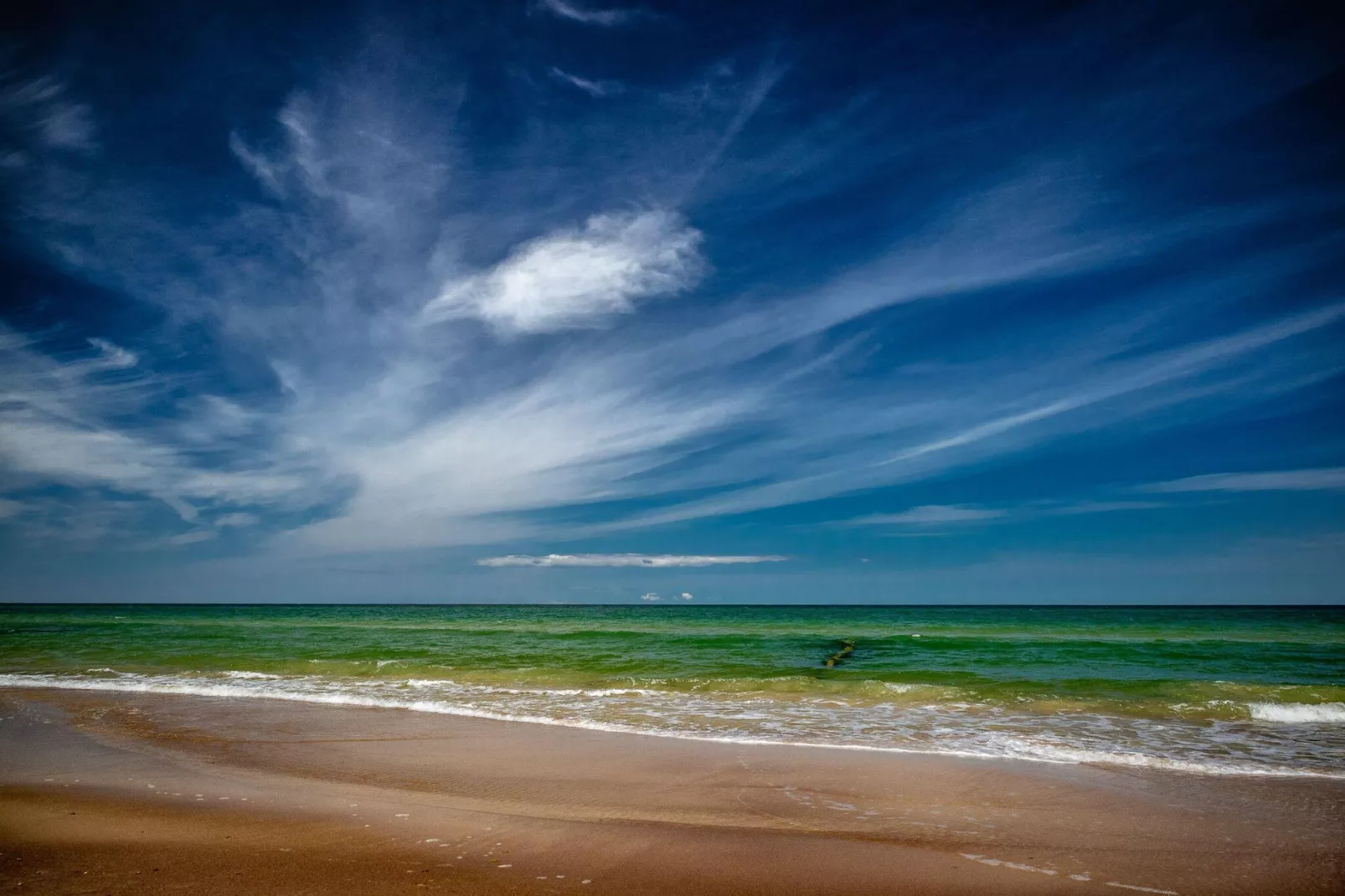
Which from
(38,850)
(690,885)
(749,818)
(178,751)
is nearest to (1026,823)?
(749,818)

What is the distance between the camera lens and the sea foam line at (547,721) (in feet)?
27.4

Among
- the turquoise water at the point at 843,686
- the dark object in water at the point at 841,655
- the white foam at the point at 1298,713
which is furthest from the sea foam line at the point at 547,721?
the dark object in water at the point at 841,655

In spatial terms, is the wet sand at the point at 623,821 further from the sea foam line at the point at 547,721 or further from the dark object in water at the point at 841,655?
the dark object in water at the point at 841,655

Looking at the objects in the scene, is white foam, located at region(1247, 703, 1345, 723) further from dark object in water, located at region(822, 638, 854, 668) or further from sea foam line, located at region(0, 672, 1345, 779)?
dark object in water, located at region(822, 638, 854, 668)

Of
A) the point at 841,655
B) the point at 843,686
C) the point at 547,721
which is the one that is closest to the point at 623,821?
the point at 547,721

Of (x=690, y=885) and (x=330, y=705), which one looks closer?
(x=690, y=885)

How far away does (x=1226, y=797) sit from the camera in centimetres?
698

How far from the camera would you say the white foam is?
38.9 ft

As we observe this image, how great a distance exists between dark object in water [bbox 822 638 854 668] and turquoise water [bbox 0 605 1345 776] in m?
0.28

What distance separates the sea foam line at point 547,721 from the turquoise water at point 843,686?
2.3 inches

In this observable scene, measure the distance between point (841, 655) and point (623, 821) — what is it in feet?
69.3

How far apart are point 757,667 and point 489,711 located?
31.7ft

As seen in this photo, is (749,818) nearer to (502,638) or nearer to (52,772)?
(52,772)

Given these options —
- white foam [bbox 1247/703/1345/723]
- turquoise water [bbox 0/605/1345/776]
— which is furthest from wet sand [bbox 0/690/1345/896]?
white foam [bbox 1247/703/1345/723]
